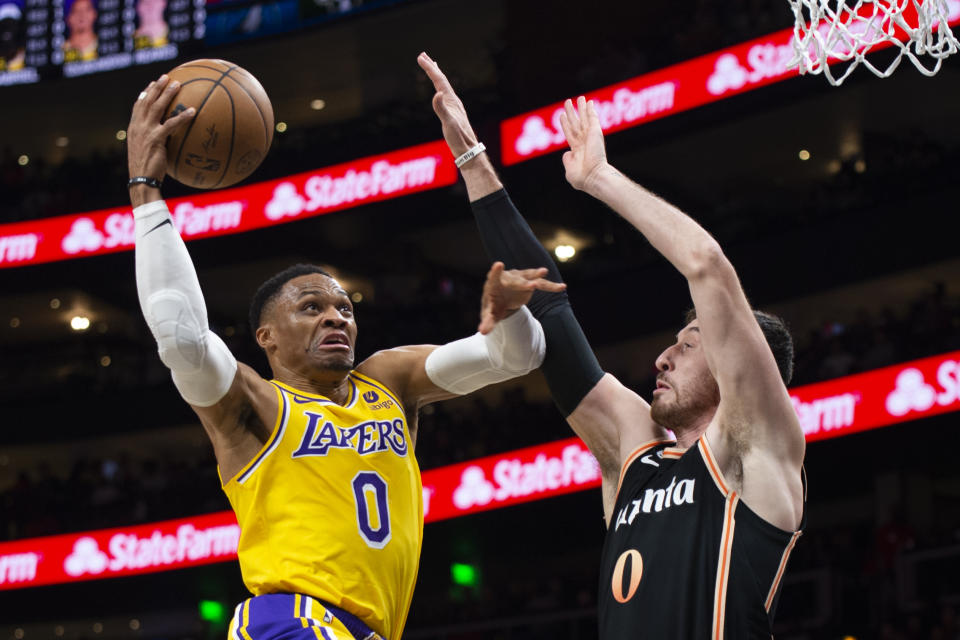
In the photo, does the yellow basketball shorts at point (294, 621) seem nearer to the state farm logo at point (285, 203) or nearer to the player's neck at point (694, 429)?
the player's neck at point (694, 429)

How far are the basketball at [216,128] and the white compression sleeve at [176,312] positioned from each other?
296mm

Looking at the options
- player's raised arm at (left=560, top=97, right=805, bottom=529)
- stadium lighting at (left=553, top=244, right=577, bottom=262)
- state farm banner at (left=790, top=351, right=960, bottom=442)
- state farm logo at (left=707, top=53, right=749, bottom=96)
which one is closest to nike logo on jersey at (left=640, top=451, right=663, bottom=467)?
player's raised arm at (left=560, top=97, right=805, bottom=529)

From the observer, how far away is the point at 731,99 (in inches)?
572

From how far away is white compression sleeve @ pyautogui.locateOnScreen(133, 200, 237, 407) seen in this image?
11.1 ft

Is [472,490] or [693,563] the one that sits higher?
[472,490]

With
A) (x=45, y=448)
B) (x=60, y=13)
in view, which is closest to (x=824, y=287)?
(x=60, y=13)

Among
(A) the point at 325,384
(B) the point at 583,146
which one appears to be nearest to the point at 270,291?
(A) the point at 325,384

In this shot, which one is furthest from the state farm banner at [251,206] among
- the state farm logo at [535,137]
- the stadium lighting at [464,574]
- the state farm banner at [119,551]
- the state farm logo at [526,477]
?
the stadium lighting at [464,574]

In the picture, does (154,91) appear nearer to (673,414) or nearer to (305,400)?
(305,400)

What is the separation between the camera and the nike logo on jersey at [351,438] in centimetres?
372

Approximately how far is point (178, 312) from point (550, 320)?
1.33 meters

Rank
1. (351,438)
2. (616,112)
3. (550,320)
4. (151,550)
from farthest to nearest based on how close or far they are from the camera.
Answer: (151,550), (616,112), (550,320), (351,438)

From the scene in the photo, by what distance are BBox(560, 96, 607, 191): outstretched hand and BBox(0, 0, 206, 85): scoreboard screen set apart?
14.5 m

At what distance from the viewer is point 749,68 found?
14.1 meters
